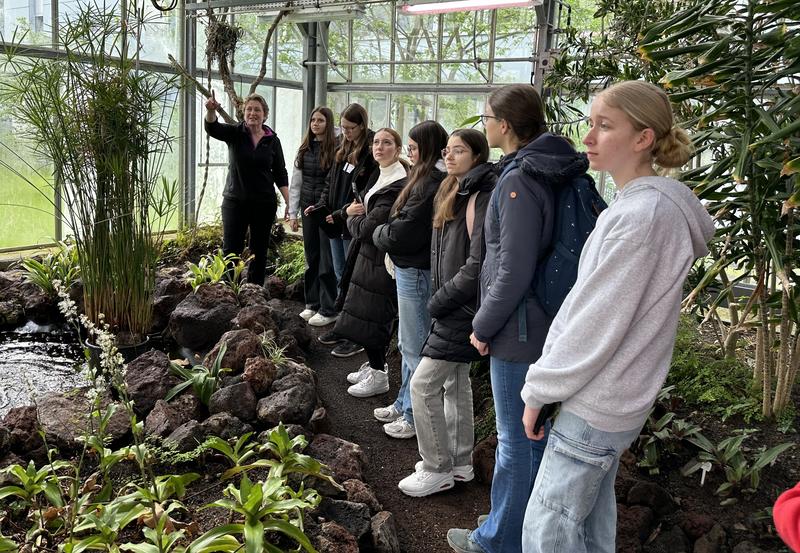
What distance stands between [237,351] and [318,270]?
5.39 ft

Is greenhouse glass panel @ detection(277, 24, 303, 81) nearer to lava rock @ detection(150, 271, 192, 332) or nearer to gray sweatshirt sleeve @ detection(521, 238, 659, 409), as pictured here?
lava rock @ detection(150, 271, 192, 332)

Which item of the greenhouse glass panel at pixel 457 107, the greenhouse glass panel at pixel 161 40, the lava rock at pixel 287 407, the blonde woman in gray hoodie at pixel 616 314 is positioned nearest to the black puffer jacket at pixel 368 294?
the lava rock at pixel 287 407

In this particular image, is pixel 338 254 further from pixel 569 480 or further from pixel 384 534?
pixel 569 480

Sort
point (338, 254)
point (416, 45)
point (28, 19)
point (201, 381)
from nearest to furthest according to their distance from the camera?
point (201, 381)
point (338, 254)
point (28, 19)
point (416, 45)

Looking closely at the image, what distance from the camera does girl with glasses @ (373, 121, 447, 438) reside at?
2.94 meters

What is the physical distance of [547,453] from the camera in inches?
62.6

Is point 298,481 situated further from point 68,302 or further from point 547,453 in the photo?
point 547,453

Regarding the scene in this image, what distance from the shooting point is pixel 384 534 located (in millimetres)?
2275

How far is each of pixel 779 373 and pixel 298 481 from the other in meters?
2.00

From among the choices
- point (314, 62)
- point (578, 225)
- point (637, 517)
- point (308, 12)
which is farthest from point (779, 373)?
point (314, 62)

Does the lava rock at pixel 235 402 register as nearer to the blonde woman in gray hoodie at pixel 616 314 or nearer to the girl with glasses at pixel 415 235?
the girl with glasses at pixel 415 235

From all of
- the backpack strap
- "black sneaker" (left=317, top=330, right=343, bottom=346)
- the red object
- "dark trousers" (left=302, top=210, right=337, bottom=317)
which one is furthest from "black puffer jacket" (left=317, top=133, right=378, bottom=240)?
the red object

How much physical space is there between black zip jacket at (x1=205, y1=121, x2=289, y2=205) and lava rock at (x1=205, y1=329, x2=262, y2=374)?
1633 mm

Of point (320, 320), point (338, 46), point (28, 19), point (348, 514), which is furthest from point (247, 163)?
point (338, 46)
